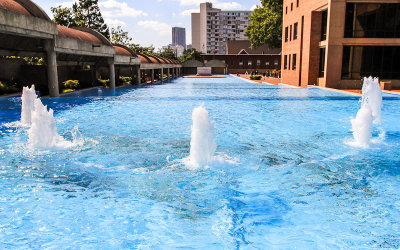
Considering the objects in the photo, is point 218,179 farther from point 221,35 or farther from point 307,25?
point 221,35

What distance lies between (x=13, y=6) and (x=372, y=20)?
26888 mm

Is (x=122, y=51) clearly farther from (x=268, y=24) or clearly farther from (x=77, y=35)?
(x=268, y=24)

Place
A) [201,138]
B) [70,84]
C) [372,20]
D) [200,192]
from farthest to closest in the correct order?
[372,20]
[70,84]
[201,138]
[200,192]

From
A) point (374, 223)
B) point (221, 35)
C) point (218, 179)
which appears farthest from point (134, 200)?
point (221, 35)

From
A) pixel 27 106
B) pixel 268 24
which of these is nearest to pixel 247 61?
pixel 268 24

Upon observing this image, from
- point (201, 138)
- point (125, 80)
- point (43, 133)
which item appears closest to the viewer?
point (201, 138)

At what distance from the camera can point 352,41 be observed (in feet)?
95.6

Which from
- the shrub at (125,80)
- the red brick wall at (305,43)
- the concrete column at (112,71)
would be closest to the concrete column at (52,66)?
the concrete column at (112,71)

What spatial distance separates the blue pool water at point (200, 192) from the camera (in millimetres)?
5125

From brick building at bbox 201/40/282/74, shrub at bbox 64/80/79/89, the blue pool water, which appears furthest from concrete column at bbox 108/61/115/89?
brick building at bbox 201/40/282/74

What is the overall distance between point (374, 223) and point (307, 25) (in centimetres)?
3083

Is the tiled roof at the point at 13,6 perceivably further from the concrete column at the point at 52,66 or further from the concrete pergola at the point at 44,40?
the concrete column at the point at 52,66

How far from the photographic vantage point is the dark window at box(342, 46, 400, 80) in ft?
97.1

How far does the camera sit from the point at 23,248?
4801 millimetres
